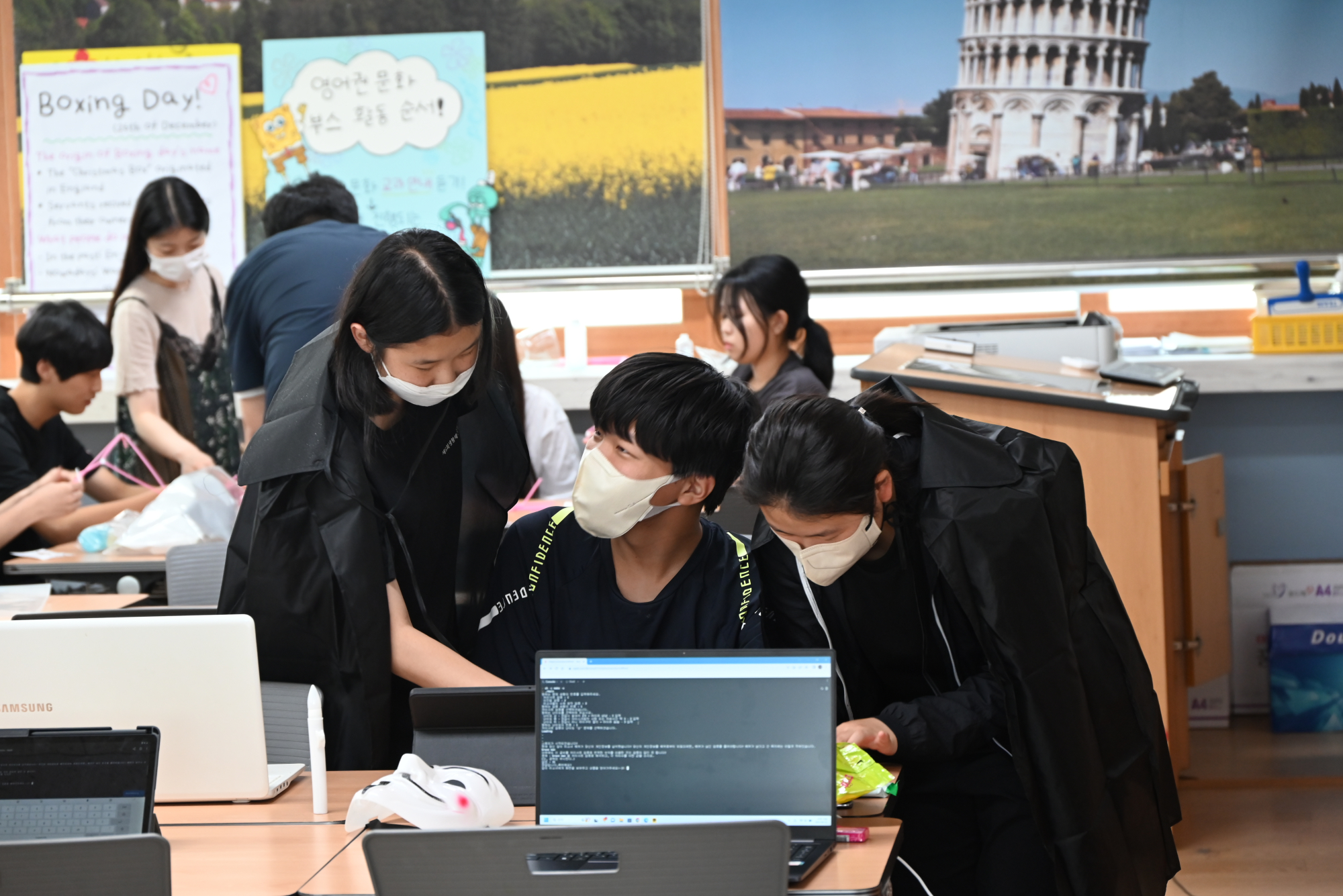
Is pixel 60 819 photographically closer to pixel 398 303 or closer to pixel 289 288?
pixel 398 303

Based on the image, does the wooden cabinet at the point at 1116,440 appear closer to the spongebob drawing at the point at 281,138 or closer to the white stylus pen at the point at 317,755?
the white stylus pen at the point at 317,755

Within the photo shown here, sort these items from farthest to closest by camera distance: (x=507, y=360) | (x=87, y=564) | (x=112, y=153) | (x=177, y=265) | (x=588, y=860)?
(x=112, y=153) → (x=177, y=265) → (x=87, y=564) → (x=507, y=360) → (x=588, y=860)

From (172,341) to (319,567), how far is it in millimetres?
2511

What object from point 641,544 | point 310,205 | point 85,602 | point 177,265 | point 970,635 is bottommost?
point 85,602

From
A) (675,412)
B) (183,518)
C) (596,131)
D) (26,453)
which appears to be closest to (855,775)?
(675,412)

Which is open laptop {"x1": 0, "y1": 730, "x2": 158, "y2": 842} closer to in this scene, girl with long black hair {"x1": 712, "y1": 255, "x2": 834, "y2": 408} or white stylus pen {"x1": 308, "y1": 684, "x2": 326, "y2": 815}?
white stylus pen {"x1": 308, "y1": 684, "x2": 326, "y2": 815}

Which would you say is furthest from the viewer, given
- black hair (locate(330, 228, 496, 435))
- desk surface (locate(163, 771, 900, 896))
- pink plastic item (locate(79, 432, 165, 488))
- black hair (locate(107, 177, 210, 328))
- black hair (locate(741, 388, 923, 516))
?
black hair (locate(107, 177, 210, 328))

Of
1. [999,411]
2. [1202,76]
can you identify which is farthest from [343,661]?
[1202,76]

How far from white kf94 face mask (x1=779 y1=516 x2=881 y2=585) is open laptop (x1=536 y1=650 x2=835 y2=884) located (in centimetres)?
36

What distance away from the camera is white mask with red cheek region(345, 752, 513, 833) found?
1.53 m

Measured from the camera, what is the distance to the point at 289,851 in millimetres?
1582

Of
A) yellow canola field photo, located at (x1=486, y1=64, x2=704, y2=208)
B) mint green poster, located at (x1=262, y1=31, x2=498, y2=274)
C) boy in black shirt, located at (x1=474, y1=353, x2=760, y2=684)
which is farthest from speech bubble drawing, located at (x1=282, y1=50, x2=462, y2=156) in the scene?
boy in black shirt, located at (x1=474, y1=353, x2=760, y2=684)

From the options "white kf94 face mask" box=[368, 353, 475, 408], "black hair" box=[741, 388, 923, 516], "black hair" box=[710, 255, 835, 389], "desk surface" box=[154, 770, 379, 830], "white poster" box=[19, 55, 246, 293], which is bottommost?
"desk surface" box=[154, 770, 379, 830]

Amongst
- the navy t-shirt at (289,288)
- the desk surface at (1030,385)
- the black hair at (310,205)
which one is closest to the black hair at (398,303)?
the navy t-shirt at (289,288)
